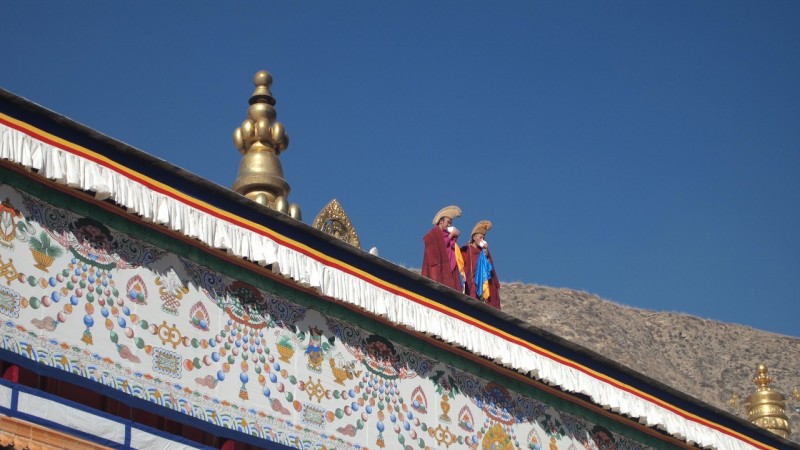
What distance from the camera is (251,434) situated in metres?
8.67

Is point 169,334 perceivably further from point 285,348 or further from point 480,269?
point 480,269

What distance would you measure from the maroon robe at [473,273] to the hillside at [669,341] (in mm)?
28833

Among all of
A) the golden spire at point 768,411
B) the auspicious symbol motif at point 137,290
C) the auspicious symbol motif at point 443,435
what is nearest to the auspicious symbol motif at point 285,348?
the auspicious symbol motif at point 137,290

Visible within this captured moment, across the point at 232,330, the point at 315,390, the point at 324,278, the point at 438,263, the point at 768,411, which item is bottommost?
the point at 315,390

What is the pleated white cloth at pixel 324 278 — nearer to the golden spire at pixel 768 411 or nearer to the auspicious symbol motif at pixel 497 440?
the auspicious symbol motif at pixel 497 440

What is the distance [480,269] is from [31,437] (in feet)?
15.3

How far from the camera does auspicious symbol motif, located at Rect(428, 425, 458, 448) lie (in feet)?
32.3

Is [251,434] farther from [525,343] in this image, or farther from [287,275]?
[525,343]

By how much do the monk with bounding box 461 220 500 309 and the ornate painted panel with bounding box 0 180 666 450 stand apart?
1017mm

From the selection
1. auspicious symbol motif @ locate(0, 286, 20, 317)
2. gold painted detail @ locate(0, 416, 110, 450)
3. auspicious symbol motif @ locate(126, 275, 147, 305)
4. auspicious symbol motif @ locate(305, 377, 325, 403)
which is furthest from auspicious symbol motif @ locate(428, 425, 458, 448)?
auspicious symbol motif @ locate(0, 286, 20, 317)

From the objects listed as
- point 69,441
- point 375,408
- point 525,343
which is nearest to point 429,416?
point 375,408

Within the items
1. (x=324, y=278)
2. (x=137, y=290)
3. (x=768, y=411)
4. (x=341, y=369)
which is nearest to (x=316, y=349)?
(x=341, y=369)

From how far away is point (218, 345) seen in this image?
880 cm

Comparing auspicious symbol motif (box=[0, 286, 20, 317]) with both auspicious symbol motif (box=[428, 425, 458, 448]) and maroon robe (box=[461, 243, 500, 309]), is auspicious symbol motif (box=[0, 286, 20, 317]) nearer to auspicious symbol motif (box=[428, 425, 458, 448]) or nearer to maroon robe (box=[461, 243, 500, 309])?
auspicious symbol motif (box=[428, 425, 458, 448])
